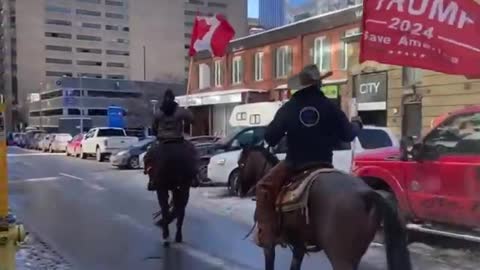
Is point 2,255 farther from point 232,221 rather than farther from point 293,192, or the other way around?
point 232,221

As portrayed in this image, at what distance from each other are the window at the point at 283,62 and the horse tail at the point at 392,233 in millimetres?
37044

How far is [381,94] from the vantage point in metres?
27.6

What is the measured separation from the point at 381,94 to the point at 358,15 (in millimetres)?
8145

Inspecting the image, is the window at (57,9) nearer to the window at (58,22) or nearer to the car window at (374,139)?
the window at (58,22)

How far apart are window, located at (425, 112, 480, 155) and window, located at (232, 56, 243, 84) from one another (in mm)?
39881

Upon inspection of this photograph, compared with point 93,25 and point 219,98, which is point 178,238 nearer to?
point 219,98

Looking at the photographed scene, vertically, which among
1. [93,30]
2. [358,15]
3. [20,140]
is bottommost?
[20,140]

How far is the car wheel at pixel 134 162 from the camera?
27828 mm

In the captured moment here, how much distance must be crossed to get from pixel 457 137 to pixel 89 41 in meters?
138

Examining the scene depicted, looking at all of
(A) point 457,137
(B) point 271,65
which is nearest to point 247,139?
(A) point 457,137

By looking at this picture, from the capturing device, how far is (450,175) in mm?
7965

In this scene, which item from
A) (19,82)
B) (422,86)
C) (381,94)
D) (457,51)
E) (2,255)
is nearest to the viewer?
(2,255)

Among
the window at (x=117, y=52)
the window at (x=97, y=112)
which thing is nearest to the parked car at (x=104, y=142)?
the window at (x=97, y=112)

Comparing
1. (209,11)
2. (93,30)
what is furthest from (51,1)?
(209,11)
